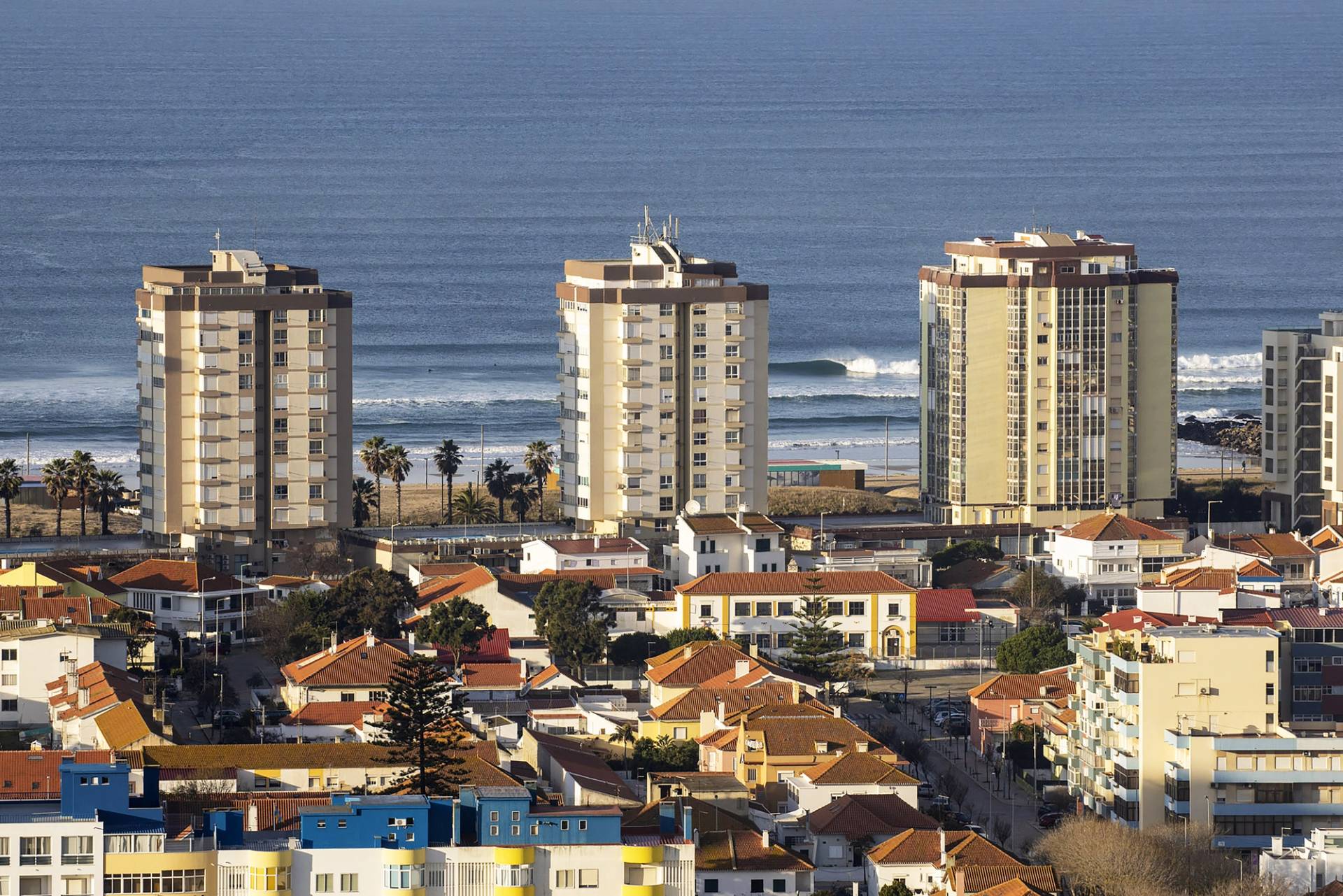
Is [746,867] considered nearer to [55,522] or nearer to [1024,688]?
[1024,688]

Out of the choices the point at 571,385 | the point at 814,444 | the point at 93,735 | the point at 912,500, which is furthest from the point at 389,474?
the point at 93,735

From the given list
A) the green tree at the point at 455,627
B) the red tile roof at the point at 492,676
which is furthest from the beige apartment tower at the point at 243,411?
the red tile roof at the point at 492,676

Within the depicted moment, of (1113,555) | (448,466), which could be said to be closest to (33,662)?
(1113,555)

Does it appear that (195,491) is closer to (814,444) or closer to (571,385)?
(571,385)

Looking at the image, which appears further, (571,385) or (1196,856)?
(571,385)

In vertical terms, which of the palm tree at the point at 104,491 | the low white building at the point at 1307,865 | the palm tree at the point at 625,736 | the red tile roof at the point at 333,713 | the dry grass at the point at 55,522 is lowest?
the low white building at the point at 1307,865

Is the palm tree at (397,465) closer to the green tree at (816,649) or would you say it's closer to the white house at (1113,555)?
the white house at (1113,555)

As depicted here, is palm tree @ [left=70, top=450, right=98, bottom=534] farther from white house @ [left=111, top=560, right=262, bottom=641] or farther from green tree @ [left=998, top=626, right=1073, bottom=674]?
green tree @ [left=998, top=626, right=1073, bottom=674]
